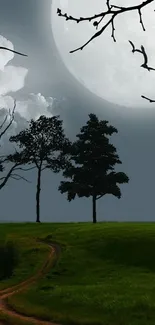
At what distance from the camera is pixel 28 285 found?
34.2m

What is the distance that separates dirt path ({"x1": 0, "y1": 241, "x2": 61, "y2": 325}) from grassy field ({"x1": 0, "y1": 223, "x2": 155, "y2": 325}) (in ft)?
1.69

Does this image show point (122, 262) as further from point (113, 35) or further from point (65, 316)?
point (113, 35)

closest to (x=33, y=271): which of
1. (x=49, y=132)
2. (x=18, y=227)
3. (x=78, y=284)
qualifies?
(x=78, y=284)

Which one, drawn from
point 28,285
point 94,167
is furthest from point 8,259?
point 94,167

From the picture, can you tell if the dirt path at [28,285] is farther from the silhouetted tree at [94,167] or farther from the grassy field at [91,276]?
the silhouetted tree at [94,167]

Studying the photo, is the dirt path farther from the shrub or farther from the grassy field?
the shrub

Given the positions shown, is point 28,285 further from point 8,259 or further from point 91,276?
point 8,259

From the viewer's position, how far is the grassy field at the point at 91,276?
25.1 meters

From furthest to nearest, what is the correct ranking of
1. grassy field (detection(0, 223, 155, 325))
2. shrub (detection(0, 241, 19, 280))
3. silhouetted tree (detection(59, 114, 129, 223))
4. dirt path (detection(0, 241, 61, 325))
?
silhouetted tree (detection(59, 114, 129, 223)) < shrub (detection(0, 241, 19, 280)) < grassy field (detection(0, 223, 155, 325)) < dirt path (detection(0, 241, 61, 325))

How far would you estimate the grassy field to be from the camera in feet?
82.5

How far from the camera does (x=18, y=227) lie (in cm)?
Answer: 6662

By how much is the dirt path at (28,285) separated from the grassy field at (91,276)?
0.52 m

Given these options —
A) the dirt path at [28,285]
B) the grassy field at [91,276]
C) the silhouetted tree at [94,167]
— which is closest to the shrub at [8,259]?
the grassy field at [91,276]

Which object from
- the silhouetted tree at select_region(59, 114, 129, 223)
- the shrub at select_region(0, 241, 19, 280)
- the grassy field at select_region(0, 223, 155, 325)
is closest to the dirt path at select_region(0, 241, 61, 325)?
the grassy field at select_region(0, 223, 155, 325)
